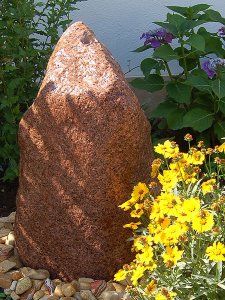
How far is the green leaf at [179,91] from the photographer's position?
497cm

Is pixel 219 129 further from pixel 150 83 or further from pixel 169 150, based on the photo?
pixel 169 150

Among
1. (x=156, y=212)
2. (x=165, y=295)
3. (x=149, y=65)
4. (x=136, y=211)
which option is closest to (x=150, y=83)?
(x=149, y=65)

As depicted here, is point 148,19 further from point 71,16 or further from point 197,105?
point 197,105

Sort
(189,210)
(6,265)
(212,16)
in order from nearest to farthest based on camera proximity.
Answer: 1. (189,210)
2. (6,265)
3. (212,16)

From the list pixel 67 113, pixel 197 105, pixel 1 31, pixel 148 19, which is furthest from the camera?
pixel 148 19

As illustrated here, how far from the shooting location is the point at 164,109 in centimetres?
514

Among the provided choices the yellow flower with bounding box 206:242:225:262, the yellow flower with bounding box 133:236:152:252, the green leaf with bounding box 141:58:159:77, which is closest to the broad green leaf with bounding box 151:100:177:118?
the green leaf with bounding box 141:58:159:77

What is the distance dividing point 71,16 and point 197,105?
1.38 m

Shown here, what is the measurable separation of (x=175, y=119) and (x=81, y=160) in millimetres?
1551

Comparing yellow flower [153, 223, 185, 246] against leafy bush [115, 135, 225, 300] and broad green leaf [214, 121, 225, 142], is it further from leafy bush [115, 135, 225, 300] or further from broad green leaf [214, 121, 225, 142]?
broad green leaf [214, 121, 225, 142]

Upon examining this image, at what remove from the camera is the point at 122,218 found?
12.2 feet

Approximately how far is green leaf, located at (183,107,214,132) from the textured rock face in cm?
115

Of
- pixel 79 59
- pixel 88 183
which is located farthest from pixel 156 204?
pixel 79 59

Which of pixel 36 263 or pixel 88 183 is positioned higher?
pixel 88 183
